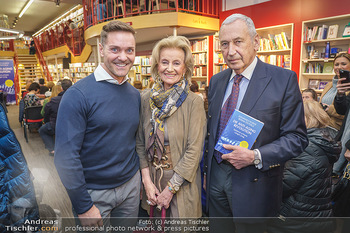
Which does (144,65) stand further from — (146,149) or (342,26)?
(146,149)

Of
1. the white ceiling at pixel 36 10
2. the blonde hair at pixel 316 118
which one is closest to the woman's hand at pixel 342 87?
the blonde hair at pixel 316 118

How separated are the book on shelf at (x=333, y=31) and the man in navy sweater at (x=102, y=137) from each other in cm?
502

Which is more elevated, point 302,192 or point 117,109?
point 117,109

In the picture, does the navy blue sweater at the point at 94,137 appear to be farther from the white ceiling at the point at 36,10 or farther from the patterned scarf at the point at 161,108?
the white ceiling at the point at 36,10

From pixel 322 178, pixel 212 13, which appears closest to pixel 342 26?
pixel 212 13

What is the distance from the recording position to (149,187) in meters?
1.68

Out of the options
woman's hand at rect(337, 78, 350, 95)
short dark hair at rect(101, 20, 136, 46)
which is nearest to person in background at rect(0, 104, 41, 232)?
short dark hair at rect(101, 20, 136, 46)

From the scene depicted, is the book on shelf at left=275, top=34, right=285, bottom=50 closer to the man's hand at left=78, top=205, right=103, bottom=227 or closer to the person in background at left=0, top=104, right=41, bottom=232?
the man's hand at left=78, top=205, right=103, bottom=227

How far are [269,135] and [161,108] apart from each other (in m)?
0.71

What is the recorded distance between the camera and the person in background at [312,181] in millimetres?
1920

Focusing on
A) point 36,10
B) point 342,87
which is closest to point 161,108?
point 342,87

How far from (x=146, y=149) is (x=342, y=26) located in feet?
17.5

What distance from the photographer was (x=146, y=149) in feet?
5.47

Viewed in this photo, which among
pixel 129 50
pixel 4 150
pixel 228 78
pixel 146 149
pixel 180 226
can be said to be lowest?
pixel 180 226
